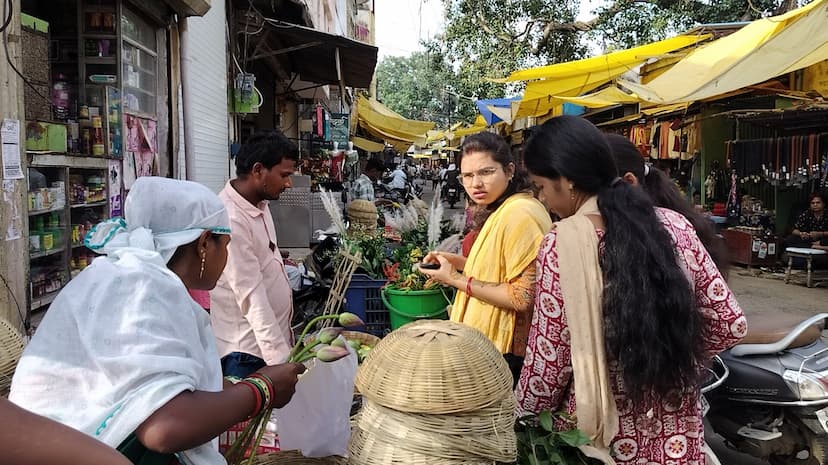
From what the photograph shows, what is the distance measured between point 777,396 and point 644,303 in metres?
2.02

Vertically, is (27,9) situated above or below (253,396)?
above

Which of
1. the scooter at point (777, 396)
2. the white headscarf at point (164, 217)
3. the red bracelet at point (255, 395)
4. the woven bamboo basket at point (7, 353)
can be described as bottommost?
the scooter at point (777, 396)

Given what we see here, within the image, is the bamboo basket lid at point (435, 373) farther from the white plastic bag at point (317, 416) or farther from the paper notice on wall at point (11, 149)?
the paper notice on wall at point (11, 149)

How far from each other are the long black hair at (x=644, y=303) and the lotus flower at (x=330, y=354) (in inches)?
Result: 29.6

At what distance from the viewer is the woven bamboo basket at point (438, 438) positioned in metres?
1.28

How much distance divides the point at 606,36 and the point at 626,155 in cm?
1696

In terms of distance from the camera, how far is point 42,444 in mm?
900

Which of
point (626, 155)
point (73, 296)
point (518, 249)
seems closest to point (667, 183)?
point (626, 155)

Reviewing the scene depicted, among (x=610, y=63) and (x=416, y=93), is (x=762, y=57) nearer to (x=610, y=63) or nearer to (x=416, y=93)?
Result: (x=610, y=63)

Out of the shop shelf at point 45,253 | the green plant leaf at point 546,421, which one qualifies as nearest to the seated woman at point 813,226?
the green plant leaf at point 546,421

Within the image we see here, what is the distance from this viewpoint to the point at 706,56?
692cm

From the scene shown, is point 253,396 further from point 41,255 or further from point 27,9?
point 27,9

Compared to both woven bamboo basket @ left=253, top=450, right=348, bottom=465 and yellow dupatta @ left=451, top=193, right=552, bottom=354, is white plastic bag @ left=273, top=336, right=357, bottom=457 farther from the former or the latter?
yellow dupatta @ left=451, top=193, right=552, bottom=354

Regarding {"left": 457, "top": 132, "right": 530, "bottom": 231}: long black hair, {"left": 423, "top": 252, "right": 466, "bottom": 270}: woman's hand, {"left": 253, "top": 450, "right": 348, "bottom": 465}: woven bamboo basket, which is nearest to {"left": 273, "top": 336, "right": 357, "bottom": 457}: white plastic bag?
{"left": 253, "top": 450, "right": 348, "bottom": 465}: woven bamboo basket
